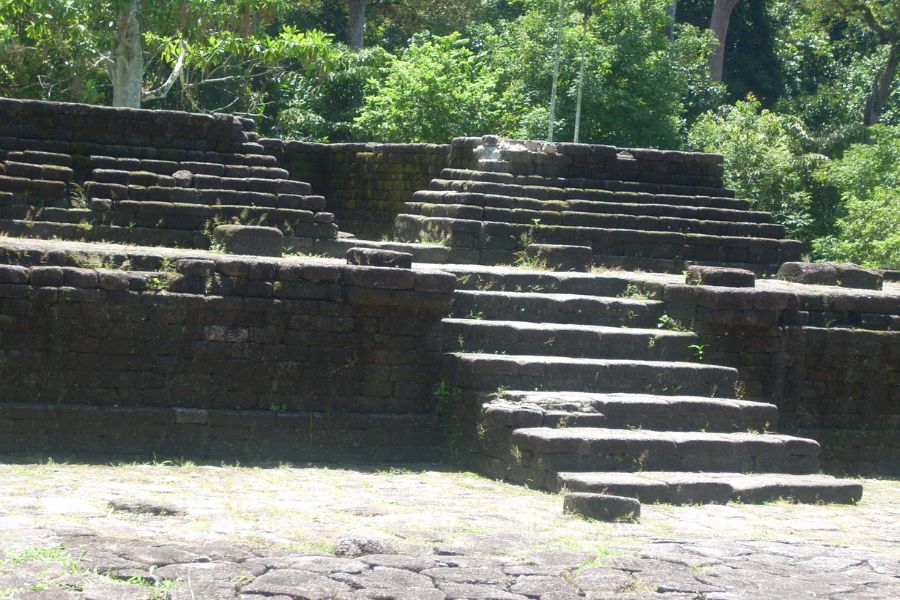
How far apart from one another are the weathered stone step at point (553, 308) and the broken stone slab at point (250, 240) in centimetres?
152

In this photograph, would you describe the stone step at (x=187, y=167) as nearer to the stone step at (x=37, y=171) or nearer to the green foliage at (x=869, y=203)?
the stone step at (x=37, y=171)

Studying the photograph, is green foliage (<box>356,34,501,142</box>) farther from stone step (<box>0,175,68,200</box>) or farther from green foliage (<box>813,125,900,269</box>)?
stone step (<box>0,175,68,200</box>)

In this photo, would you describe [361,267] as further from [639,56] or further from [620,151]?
[639,56]

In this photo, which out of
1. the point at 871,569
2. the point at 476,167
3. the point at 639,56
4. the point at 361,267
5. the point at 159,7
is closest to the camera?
the point at 871,569

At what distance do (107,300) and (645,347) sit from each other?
3838 mm

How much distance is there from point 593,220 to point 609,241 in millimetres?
265

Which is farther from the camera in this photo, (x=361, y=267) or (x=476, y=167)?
(x=476, y=167)

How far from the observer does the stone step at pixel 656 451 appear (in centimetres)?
718

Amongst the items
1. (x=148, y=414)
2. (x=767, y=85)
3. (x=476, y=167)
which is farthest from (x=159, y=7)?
(x=767, y=85)

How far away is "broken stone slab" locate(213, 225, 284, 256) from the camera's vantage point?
915cm

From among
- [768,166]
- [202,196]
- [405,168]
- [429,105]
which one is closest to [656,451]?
[202,196]

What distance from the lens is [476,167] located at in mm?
11852

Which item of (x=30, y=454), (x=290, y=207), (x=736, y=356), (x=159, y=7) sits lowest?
(x=30, y=454)

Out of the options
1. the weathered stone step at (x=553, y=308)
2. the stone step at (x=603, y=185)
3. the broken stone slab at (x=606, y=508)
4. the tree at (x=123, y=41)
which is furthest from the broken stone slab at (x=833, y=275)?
the tree at (x=123, y=41)
